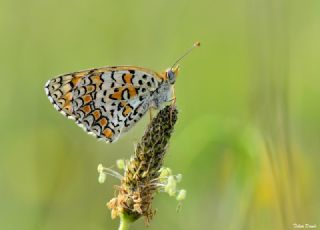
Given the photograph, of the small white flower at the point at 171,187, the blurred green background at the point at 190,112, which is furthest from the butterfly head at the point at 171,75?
the small white flower at the point at 171,187

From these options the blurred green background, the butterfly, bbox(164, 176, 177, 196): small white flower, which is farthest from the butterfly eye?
bbox(164, 176, 177, 196): small white flower

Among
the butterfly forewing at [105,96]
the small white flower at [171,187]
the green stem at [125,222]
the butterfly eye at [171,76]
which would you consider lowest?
the green stem at [125,222]

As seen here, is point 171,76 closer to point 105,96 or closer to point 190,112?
point 105,96

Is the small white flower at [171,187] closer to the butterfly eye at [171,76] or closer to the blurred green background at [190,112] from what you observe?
the blurred green background at [190,112]

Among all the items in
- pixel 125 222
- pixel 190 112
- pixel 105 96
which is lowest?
pixel 125 222

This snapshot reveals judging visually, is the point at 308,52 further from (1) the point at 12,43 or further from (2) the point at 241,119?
(1) the point at 12,43

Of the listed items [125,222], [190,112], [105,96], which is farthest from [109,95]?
[190,112]
